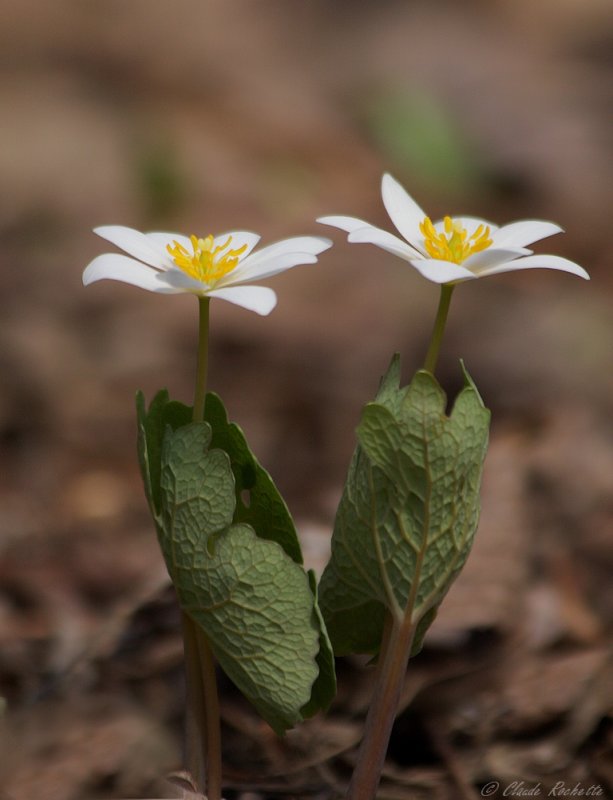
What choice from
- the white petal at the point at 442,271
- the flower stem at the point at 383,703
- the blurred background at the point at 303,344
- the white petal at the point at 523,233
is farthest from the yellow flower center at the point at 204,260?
the blurred background at the point at 303,344

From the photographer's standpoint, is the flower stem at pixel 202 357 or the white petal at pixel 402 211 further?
the white petal at pixel 402 211

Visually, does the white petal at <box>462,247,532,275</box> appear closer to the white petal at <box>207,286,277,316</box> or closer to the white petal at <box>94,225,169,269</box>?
the white petal at <box>207,286,277,316</box>

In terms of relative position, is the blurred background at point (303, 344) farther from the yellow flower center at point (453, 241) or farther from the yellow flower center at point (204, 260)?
the yellow flower center at point (453, 241)

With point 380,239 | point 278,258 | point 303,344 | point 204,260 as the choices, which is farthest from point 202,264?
point 303,344

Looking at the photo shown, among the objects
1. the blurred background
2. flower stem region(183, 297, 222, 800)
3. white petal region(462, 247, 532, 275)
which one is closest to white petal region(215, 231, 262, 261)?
flower stem region(183, 297, 222, 800)

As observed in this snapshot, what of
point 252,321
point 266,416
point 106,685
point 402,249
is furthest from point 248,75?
point 402,249
